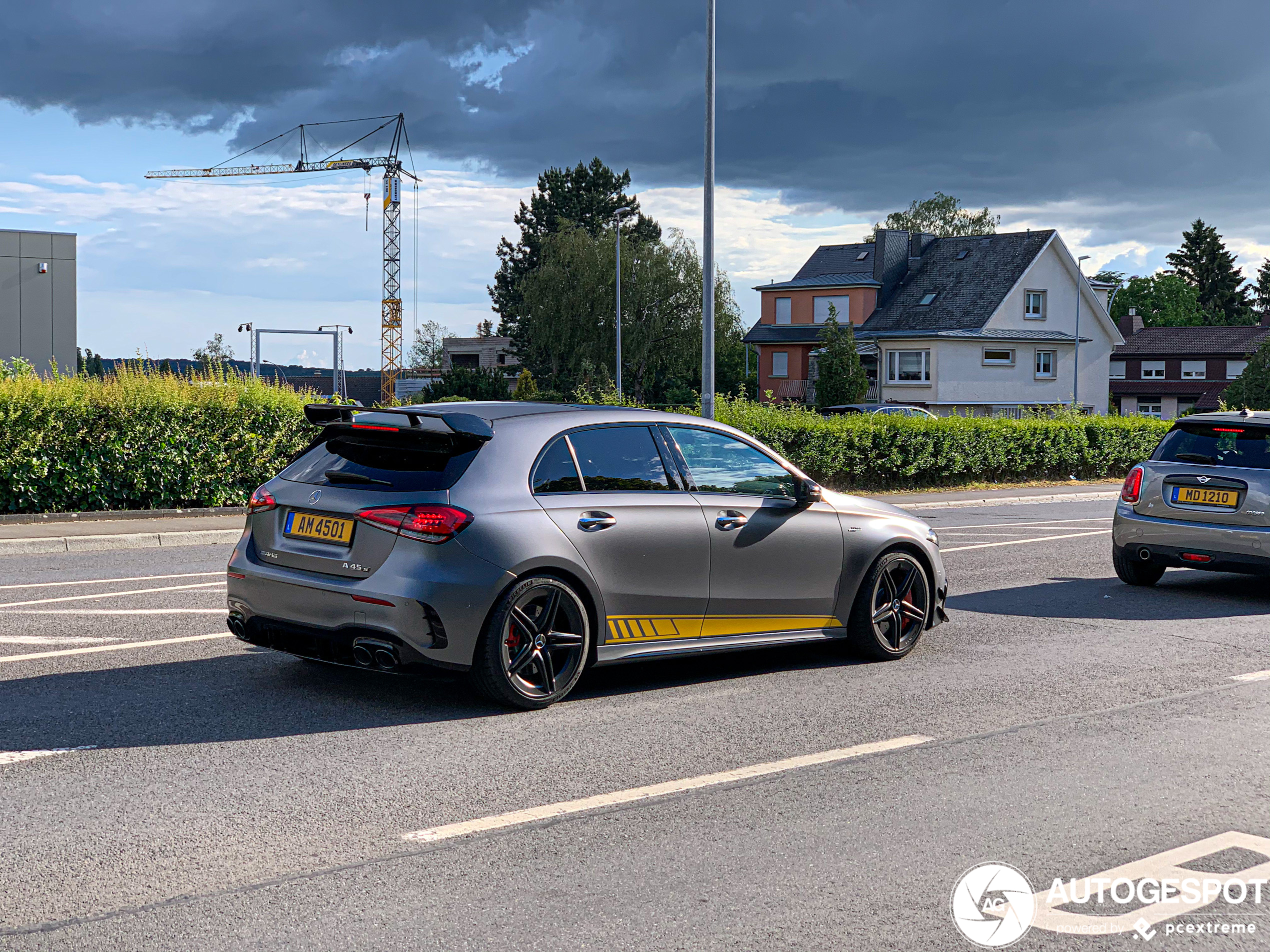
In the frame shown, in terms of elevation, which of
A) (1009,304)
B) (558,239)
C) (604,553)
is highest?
(558,239)

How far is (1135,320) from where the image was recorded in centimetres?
10600

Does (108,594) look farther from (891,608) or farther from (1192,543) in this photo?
(1192,543)

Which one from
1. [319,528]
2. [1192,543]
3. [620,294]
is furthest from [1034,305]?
[319,528]

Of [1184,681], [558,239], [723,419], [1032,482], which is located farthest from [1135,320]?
[1184,681]

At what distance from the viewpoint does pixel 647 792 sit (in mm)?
5074

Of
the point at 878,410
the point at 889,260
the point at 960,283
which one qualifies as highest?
the point at 889,260

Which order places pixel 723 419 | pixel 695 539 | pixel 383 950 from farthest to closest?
pixel 723 419 < pixel 695 539 < pixel 383 950

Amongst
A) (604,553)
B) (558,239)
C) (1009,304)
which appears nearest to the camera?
(604,553)

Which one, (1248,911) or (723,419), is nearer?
(1248,911)

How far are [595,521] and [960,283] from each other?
60.5 meters

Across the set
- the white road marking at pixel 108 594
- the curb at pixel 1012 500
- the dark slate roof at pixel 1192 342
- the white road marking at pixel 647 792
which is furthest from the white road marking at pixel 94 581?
the dark slate roof at pixel 1192 342

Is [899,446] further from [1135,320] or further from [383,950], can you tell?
[1135,320]

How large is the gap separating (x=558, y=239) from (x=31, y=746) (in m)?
65.7

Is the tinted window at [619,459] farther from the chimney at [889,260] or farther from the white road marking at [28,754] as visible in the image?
the chimney at [889,260]
